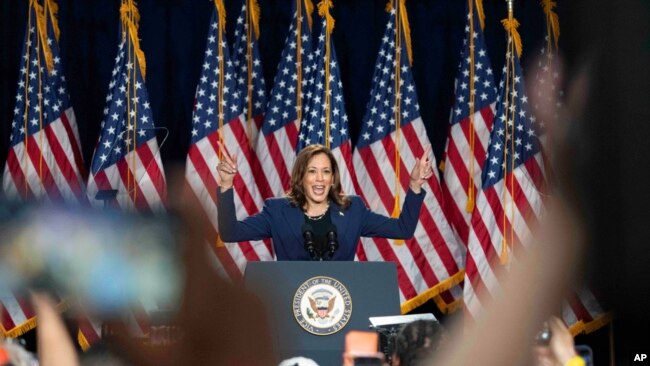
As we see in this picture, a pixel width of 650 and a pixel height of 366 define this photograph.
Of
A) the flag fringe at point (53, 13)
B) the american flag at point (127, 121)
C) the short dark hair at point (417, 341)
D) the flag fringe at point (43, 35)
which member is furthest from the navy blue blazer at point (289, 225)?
the flag fringe at point (53, 13)

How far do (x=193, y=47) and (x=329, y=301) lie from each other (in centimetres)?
478

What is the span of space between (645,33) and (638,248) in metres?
0.10

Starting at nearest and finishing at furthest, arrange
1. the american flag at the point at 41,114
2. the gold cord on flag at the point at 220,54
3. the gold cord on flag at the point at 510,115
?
the gold cord on flag at the point at 510,115 → the american flag at the point at 41,114 → the gold cord on flag at the point at 220,54

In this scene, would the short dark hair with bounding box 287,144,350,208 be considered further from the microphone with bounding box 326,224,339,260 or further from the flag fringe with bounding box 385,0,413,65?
the flag fringe with bounding box 385,0,413,65

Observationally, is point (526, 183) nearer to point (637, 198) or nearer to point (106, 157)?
point (106, 157)

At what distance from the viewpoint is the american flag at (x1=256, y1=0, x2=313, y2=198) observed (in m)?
7.47

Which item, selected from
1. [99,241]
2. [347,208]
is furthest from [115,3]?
[99,241]

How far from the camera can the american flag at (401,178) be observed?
7340 millimetres

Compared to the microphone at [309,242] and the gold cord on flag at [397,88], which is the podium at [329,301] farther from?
the gold cord on flag at [397,88]

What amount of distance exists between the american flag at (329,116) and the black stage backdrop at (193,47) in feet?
1.99

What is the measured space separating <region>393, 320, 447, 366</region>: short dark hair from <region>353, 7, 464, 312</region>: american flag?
5900 mm

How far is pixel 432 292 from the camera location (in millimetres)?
7336

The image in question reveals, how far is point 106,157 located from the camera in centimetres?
722

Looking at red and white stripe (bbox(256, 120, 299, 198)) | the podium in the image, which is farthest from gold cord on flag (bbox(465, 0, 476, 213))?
the podium
